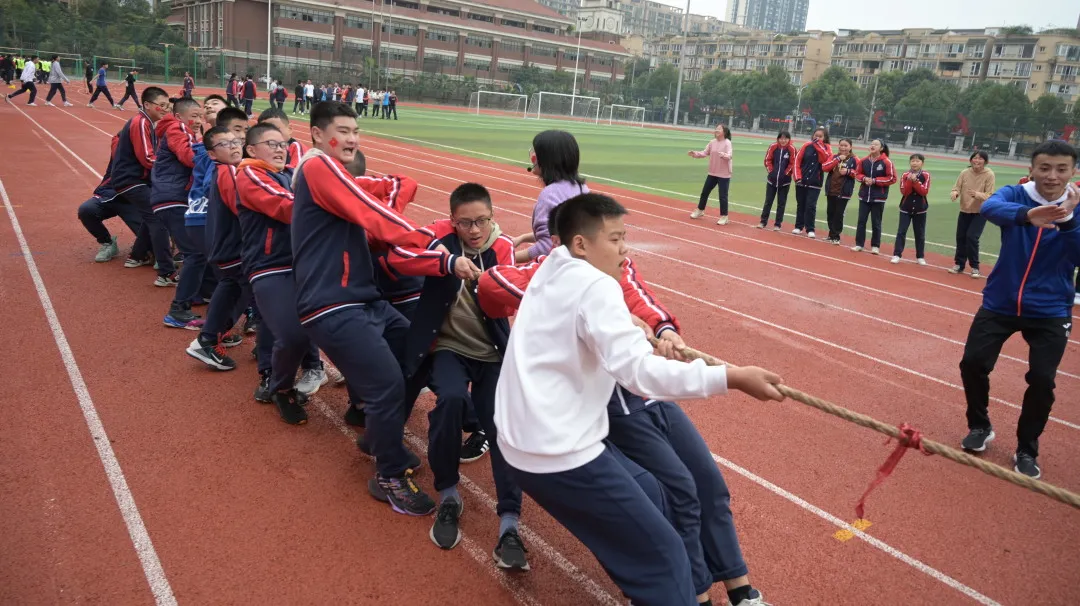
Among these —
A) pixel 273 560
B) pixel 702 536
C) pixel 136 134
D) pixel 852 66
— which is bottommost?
pixel 273 560

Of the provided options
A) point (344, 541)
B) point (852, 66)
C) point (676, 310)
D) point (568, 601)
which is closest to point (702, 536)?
point (568, 601)

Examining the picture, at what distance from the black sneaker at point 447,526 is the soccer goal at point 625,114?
5595 cm

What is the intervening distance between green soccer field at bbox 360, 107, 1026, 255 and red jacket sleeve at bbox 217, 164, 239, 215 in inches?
461

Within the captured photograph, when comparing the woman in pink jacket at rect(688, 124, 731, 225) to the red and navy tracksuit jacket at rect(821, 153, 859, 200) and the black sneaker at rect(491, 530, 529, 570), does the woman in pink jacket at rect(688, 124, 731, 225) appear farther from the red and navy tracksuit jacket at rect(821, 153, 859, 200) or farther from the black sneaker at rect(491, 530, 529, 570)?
the black sneaker at rect(491, 530, 529, 570)

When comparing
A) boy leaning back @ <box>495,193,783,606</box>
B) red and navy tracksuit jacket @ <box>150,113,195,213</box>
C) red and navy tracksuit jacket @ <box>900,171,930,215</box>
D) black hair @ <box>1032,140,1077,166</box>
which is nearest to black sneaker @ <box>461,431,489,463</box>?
boy leaning back @ <box>495,193,783,606</box>

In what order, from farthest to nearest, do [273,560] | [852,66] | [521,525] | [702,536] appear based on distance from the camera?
1. [852,66]
2. [521,525]
3. [273,560]
4. [702,536]

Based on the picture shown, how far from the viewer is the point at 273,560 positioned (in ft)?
11.9

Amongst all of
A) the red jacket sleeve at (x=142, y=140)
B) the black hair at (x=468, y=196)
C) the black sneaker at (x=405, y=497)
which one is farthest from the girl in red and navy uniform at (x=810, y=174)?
the black sneaker at (x=405, y=497)

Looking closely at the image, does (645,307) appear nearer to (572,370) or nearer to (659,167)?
(572,370)

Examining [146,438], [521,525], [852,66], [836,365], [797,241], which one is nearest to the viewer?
[521,525]

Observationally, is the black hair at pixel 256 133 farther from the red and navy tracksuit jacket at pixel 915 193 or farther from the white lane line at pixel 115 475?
the red and navy tracksuit jacket at pixel 915 193

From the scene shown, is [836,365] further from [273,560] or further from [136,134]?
[136,134]

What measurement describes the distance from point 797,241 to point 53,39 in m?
49.5

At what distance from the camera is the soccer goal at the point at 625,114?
58500mm
